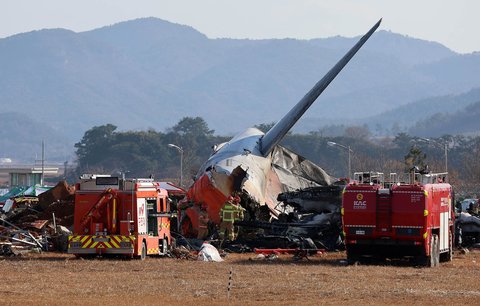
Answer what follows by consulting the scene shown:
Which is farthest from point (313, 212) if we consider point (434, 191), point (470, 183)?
point (470, 183)

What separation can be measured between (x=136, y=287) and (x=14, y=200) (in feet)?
104

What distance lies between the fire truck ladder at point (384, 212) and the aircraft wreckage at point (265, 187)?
30.0 ft

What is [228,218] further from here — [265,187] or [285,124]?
[285,124]

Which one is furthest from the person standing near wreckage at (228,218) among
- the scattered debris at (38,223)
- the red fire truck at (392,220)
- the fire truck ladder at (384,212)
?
the fire truck ladder at (384,212)

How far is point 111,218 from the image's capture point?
41.8m

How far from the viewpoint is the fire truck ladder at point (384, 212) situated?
39.4m

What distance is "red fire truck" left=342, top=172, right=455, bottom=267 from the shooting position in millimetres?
39188

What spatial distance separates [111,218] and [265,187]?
15808mm

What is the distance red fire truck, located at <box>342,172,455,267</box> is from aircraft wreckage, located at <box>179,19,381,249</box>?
826cm

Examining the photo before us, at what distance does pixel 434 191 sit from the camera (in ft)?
133

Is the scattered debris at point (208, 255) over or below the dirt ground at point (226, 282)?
over

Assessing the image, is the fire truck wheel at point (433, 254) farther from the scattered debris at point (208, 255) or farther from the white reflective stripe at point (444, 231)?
the scattered debris at point (208, 255)

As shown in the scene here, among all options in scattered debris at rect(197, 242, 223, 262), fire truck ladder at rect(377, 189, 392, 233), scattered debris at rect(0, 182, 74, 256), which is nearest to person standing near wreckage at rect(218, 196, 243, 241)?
scattered debris at rect(0, 182, 74, 256)

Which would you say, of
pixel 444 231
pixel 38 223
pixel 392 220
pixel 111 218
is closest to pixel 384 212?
pixel 392 220
